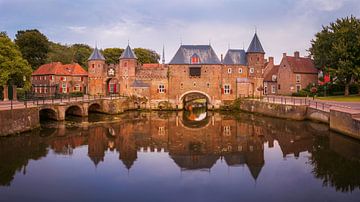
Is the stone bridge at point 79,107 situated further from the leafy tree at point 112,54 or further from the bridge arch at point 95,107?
the leafy tree at point 112,54

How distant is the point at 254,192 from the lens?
11.0 metres

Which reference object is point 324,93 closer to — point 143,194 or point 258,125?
point 258,125

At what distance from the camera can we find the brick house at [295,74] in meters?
42.9

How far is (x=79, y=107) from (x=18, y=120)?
33.1ft

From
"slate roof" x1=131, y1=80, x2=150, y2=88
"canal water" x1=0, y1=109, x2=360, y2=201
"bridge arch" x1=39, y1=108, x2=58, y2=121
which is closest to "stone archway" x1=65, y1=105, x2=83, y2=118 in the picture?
"bridge arch" x1=39, y1=108, x2=58, y2=121

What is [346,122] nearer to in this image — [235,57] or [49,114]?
[235,57]

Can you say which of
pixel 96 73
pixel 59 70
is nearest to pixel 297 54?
pixel 96 73

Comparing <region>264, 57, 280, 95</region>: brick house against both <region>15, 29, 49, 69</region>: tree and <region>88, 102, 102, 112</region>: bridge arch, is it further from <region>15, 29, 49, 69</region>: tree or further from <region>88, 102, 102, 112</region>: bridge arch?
<region>15, 29, 49, 69</region>: tree

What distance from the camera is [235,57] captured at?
124 feet

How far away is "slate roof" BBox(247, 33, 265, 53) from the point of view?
121ft

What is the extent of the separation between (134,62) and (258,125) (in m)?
18.5

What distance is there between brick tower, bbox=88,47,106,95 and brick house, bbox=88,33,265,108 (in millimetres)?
3039

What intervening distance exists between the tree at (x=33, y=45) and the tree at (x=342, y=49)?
40.3 meters

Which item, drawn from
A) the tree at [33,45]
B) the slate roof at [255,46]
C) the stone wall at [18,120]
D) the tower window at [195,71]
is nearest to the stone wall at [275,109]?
the tower window at [195,71]
